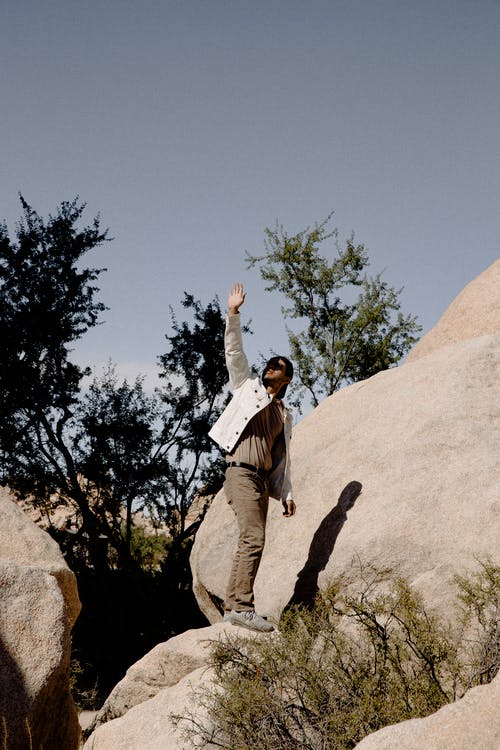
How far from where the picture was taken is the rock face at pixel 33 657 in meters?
5.13

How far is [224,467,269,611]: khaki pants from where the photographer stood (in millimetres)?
5984

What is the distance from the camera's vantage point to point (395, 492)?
634cm

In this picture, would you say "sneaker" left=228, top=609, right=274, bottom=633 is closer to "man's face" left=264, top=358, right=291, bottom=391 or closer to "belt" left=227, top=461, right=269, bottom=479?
"belt" left=227, top=461, right=269, bottom=479

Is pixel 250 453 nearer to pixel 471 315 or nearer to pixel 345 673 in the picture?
pixel 345 673

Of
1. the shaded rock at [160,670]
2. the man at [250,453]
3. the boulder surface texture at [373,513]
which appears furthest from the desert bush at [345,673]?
the shaded rock at [160,670]

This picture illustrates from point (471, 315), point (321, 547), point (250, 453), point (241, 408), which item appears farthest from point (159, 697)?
point (471, 315)

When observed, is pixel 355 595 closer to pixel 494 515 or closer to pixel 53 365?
pixel 494 515

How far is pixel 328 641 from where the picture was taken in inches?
200

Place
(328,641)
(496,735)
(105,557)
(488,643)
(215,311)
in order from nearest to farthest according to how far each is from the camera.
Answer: (496,735), (488,643), (328,641), (105,557), (215,311)

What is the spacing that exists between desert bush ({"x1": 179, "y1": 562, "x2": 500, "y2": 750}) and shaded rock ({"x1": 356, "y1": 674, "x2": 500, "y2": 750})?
4.04 ft

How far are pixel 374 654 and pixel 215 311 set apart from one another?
12.1 metres

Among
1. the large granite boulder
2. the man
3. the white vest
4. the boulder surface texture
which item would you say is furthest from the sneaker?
the white vest

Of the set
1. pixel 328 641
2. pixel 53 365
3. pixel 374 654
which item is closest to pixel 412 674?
pixel 374 654

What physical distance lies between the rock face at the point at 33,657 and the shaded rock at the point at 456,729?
295 cm
